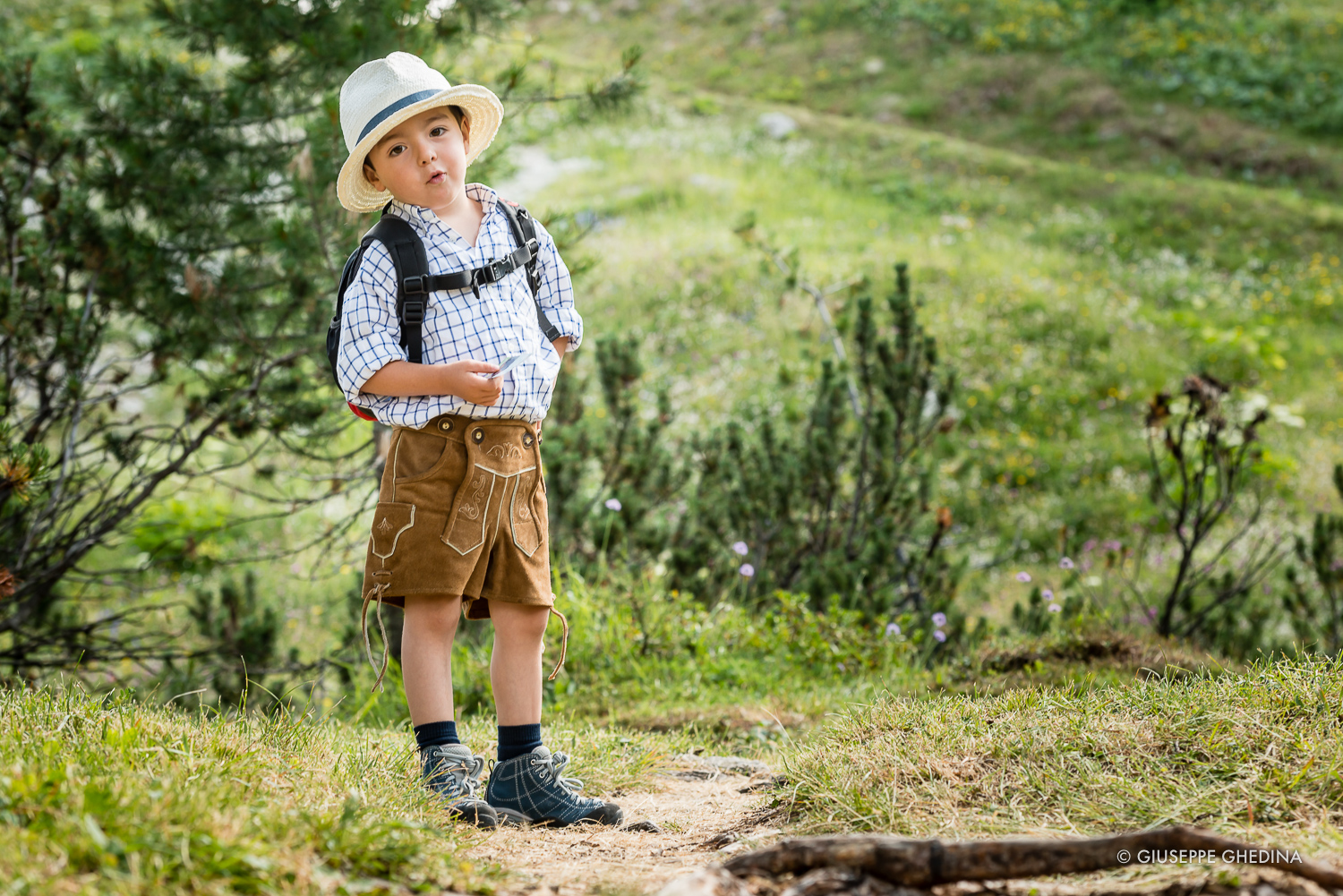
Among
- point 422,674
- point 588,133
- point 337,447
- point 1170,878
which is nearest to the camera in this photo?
point 1170,878

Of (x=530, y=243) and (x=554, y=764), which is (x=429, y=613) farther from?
(x=530, y=243)

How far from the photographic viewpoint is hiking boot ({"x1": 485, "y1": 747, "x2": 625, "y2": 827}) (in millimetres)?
2723

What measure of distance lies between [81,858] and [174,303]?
3424 millimetres

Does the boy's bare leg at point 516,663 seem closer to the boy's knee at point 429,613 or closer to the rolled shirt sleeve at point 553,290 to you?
the boy's knee at point 429,613

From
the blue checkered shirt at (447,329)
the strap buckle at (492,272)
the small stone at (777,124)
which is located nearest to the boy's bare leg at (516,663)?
the blue checkered shirt at (447,329)

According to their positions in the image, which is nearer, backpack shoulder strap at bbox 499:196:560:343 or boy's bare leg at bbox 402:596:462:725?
boy's bare leg at bbox 402:596:462:725

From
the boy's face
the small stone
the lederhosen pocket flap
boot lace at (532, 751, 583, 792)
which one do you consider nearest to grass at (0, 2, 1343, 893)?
the small stone

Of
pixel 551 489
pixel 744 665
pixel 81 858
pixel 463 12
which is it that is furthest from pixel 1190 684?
pixel 463 12

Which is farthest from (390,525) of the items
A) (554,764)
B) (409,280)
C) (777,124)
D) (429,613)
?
(777,124)

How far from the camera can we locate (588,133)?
1778 centimetres

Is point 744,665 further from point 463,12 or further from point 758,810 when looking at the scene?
point 463,12

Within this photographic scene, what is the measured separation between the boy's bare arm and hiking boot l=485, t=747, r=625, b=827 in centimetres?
100

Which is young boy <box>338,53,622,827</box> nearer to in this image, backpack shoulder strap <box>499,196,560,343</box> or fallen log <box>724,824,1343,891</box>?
backpack shoulder strap <box>499,196,560,343</box>

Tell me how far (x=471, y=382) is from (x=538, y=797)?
1133 mm
